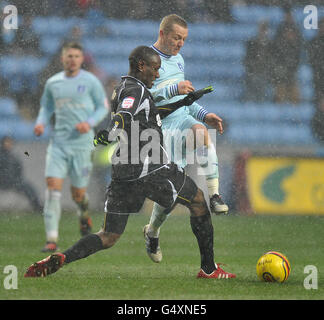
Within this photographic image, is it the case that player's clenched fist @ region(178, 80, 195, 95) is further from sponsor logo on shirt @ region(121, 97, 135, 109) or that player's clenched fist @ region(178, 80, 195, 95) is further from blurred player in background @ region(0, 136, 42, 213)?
blurred player in background @ region(0, 136, 42, 213)

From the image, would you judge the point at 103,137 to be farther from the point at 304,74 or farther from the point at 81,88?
the point at 304,74

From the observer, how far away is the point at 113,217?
5594mm

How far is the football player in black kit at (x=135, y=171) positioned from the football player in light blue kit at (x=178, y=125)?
1.64ft

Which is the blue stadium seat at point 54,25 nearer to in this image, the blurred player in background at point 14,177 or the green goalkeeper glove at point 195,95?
the blurred player in background at point 14,177

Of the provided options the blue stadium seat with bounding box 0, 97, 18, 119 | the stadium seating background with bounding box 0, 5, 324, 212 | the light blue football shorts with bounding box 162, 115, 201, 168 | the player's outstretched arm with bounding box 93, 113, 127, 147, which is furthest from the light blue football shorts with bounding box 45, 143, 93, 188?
the player's outstretched arm with bounding box 93, 113, 127, 147

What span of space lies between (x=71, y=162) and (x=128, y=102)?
12.7ft

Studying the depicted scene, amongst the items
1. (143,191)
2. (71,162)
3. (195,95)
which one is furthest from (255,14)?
(143,191)

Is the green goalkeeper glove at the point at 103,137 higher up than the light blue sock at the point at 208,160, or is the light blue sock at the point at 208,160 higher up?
the green goalkeeper glove at the point at 103,137

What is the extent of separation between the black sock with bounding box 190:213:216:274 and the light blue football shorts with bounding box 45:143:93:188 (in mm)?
3231

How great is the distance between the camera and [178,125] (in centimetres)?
663

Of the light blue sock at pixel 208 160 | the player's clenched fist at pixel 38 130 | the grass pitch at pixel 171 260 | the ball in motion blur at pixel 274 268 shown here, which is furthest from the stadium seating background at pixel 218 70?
the ball in motion blur at pixel 274 268

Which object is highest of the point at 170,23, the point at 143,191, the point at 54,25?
the point at 54,25

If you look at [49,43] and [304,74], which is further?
[304,74]

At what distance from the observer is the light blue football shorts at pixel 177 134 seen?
6.61 metres
